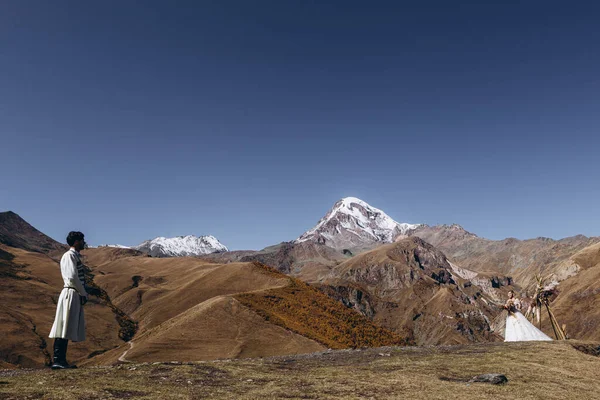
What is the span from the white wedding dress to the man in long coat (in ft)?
102

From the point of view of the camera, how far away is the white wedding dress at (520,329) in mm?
31297

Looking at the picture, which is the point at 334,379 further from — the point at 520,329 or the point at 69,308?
the point at 520,329

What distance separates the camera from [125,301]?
117 m

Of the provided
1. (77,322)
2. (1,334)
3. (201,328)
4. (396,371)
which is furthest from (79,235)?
(1,334)

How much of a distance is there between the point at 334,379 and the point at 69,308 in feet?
33.6

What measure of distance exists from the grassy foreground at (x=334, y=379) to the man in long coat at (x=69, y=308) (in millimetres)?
991

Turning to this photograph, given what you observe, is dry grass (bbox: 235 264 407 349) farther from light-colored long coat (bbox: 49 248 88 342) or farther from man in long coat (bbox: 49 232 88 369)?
light-colored long coat (bbox: 49 248 88 342)

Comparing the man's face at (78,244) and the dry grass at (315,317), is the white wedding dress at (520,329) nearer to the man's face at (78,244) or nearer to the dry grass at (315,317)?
the dry grass at (315,317)

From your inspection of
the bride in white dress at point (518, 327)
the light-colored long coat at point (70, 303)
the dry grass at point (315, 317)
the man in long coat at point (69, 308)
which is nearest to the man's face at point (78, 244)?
the man in long coat at point (69, 308)

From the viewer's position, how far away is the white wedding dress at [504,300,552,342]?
3130cm

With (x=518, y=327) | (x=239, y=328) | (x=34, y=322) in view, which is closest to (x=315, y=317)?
(x=239, y=328)

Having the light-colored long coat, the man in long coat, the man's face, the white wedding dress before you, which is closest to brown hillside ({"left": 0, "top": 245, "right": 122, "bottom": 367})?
the man in long coat

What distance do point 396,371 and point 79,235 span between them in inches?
560

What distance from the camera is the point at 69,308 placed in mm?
14438
